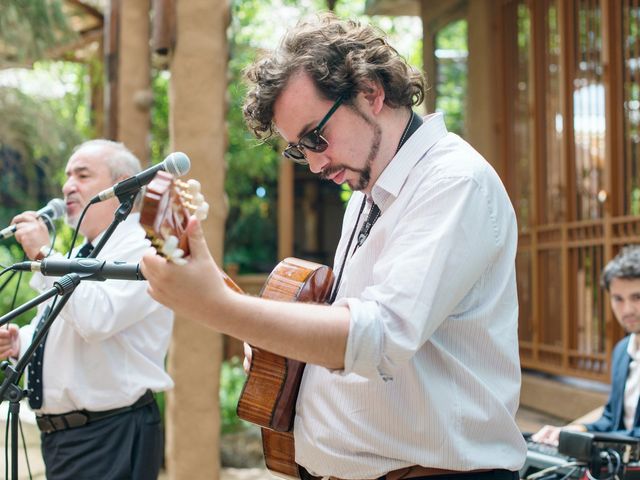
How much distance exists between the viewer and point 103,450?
9.94 feet

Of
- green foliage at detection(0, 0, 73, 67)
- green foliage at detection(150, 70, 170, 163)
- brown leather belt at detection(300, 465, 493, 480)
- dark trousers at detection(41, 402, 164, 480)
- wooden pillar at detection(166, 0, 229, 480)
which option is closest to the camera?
brown leather belt at detection(300, 465, 493, 480)

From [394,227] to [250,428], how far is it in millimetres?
6335

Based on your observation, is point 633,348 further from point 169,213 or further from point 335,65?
point 169,213

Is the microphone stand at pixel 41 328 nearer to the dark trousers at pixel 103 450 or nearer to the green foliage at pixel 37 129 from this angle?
the dark trousers at pixel 103 450

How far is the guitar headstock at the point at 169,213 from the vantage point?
51.0 inches

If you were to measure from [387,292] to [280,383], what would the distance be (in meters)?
0.51

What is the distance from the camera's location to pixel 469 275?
5.26 feet

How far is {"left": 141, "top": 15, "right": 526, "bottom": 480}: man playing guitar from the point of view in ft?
4.90

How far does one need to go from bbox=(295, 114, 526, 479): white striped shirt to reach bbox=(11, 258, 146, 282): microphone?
1.51 feet

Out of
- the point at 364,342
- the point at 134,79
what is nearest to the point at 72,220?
the point at 364,342

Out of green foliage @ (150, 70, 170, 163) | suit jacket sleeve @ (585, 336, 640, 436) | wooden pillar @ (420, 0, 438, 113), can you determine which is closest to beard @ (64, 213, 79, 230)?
suit jacket sleeve @ (585, 336, 640, 436)

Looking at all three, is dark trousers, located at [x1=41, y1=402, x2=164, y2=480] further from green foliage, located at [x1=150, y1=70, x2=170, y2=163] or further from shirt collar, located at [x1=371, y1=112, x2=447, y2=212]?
green foliage, located at [x1=150, y1=70, x2=170, y2=163]

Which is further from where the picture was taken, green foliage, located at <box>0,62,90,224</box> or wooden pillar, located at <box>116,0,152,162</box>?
green foliage, located at <box>0,62,90,224</box>

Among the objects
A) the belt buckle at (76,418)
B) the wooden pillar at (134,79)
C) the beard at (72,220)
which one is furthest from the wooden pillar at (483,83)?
the belt buckle at (76,418)
